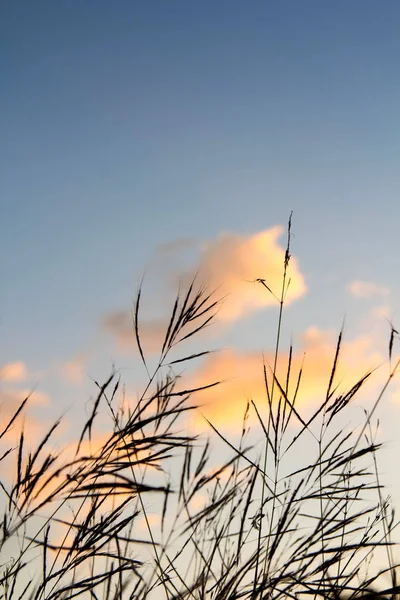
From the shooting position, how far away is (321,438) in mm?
1936

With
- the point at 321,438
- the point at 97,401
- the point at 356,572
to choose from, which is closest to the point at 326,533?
the point at 356,572

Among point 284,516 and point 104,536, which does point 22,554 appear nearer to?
point 104,536

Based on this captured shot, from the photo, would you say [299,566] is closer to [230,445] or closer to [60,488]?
[230,445]

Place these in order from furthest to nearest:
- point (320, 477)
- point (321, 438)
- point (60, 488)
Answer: point (321, 438) → point (320, 477) → point (60, 488)

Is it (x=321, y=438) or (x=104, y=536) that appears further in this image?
(x=321, y=438)

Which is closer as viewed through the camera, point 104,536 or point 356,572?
point 104,536

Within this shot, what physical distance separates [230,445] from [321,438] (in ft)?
1.21

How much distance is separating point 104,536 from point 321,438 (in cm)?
71

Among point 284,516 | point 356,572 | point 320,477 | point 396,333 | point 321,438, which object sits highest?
point 396,333

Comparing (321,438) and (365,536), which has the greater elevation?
(321,438)

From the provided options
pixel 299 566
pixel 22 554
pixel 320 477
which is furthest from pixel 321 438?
pixel 22 554

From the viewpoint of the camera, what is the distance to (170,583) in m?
1.62

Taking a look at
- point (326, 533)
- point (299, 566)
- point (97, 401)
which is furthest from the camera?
point (326, 533)

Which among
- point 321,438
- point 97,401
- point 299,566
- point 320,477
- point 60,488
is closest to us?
point 60,488
